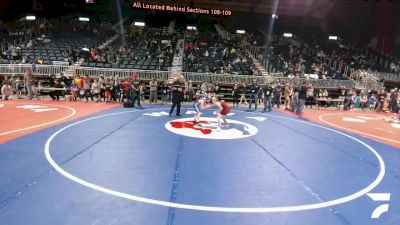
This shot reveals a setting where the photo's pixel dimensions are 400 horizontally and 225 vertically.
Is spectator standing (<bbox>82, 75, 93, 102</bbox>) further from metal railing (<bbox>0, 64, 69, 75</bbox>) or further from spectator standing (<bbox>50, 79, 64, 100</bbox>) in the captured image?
metal railing (<bbox>0, 64, 69, 75</bbox>)

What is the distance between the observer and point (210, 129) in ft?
34.1

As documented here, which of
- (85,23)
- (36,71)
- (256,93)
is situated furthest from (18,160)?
(85,23)

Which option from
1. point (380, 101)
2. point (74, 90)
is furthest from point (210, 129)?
point (380, 101)

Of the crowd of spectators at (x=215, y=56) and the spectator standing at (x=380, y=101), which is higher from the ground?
the crowd of spectators at (x=215, y=56)

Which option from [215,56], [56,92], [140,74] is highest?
[215,56]

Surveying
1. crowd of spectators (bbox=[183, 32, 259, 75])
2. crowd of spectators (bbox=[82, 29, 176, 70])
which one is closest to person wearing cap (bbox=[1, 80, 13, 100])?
crowd of spectators (bbox=[82, 29, 176, 70])

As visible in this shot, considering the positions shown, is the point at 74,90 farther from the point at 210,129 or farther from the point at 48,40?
the point at 48,40

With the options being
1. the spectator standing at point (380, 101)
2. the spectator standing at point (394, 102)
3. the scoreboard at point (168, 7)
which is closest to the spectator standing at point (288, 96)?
the spectator standing at point (380, 101)

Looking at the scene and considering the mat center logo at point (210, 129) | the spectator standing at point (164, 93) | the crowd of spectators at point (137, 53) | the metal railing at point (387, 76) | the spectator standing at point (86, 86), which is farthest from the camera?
the metal railing at point (387, 76)

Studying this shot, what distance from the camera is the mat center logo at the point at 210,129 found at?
9.54 meters

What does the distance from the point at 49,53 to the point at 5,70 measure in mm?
4787

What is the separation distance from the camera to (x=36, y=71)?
20.7 meters

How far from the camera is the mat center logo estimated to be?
9.54 metres

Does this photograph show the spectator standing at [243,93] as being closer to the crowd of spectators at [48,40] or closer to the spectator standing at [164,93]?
the spectator standing at [164,93]
